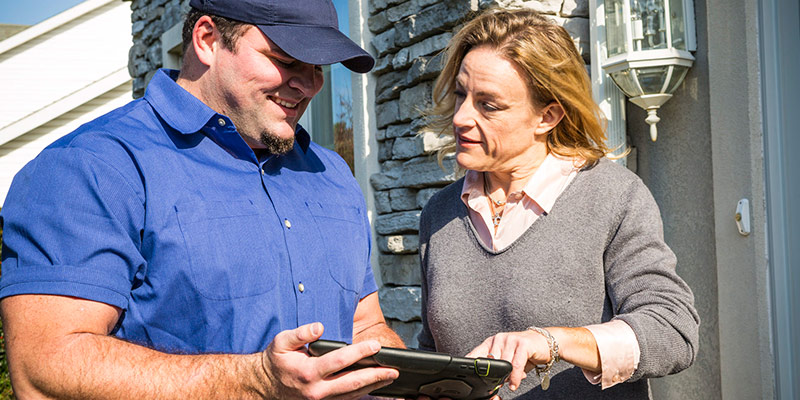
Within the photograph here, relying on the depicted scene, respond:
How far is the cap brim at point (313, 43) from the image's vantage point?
6.48ft

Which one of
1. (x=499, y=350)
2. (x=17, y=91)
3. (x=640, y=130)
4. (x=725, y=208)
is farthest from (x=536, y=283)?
(x=17, y=91)

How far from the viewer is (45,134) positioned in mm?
13289

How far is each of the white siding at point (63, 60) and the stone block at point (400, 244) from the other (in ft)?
37.9

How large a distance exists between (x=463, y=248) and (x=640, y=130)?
5.08 ft

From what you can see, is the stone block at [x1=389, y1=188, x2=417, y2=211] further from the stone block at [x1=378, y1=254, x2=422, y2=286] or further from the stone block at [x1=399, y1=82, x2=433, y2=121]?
the stone block at [x1=399, y1=82, x2=433, y2=121]

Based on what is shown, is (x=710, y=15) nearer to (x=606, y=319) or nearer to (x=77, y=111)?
(x=606, y=319)

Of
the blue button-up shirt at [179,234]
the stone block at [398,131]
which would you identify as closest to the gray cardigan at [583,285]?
the blue button-up shirt at [179,234]

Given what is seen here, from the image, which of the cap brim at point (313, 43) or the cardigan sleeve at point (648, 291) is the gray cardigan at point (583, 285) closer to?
the cardigan sleeve at point (648, 291)

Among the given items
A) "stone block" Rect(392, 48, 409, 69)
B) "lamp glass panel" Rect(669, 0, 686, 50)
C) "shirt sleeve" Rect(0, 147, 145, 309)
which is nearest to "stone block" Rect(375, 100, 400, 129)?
"stone block" Rect(392, 48, 409, 69)

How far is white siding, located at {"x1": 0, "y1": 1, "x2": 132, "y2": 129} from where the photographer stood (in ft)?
45.5

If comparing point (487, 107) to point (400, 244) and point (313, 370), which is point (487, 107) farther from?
point (400, 244)

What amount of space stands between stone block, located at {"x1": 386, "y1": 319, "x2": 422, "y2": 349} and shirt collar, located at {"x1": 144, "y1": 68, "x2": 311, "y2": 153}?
2.44m

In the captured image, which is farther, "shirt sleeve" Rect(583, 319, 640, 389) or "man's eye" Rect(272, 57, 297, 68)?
"man's eye" Rect(272, 57, 297, 68)

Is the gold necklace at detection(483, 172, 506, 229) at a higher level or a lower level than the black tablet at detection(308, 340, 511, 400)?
higher
